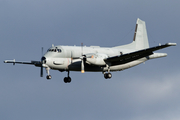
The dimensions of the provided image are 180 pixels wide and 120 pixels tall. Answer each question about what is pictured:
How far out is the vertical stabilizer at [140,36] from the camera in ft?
162

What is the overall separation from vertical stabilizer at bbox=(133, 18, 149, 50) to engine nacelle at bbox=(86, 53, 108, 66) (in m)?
9.00

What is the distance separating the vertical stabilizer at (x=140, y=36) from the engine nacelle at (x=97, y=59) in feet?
29.5

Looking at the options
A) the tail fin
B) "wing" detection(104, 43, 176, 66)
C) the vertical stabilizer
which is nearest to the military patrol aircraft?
"wing" detection(104, 43, 176, 66)

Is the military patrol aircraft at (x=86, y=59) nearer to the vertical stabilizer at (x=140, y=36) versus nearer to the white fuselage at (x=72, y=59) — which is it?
the white fuselage at (x=72, y=59)

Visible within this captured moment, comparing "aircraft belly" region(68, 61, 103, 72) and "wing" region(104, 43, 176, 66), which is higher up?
"wing" region(104, 43, 176, 66)

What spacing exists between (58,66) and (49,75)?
1384 mm

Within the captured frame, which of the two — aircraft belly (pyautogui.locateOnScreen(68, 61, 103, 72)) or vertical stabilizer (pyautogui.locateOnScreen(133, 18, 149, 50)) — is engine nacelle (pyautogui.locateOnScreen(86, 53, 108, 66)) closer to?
aircraft belly (pyautogui.locateOnScreen(68, 61, 103, 72))

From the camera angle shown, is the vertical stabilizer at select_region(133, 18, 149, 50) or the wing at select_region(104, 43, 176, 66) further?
the vertical stabilizer at select_region(133, 18, 149, 50)

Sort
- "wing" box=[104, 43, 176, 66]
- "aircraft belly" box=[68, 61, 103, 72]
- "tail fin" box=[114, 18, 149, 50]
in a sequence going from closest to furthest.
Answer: "wing" box=[104, 43, 176, 66] < "aircraft belly" box=[68, 61, 103, 72] < "tail fin" box=[114, 18, 149, 50]

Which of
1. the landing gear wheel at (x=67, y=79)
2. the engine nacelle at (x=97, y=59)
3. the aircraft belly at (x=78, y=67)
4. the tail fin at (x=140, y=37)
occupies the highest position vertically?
the tail fin at (x=140, y=37)

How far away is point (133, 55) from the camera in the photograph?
41938 mm

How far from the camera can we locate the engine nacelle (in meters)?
40.8

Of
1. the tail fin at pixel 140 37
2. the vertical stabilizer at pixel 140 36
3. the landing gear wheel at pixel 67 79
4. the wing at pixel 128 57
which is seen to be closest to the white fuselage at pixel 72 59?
the wing at pixel 128 57

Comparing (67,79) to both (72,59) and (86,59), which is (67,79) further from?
(86,59)
